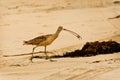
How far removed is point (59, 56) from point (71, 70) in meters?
1.42

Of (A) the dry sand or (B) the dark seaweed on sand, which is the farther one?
(B) the dark seaweed on sand

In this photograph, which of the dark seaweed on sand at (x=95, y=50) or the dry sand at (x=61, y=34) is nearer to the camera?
the dry sand at (x=61, y=34)

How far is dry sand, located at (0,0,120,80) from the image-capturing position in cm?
760

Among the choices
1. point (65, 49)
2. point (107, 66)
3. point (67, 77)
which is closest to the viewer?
point (67, 77)

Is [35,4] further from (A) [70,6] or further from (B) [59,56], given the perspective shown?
(B) [59,56]

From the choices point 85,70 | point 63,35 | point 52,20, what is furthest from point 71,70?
point 52,20

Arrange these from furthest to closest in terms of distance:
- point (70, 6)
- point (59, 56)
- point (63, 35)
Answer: point (70, 6)
point (63, 35)
point (59, 56)

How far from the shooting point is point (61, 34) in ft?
37.8

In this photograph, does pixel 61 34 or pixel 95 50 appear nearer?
pixel 95 50

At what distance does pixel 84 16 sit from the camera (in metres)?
13.7

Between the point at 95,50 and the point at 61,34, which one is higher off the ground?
the point at 61,34

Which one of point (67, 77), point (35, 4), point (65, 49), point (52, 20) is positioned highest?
point (35, 4)

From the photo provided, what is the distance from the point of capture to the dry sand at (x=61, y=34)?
760 centimetres

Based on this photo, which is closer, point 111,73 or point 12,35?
point 111,73
